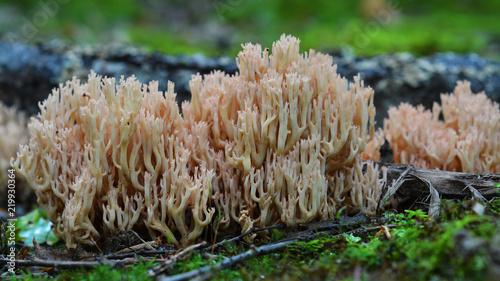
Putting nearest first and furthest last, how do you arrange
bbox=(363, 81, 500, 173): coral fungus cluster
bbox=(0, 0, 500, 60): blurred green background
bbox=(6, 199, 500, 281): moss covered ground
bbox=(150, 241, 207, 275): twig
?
bbox=(6, 199, 500, 281): moss covered ground → bbox=(150, 241, 207, 275): twig → bbox=(363, 81, 500, 173): coral fungus cluster → bbox=(0, 0, 500, 60): blurred green background

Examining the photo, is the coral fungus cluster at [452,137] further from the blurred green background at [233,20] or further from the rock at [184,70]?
the blurred green background at [233,20]

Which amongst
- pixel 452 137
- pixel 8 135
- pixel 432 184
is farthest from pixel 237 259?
pixel 8 135

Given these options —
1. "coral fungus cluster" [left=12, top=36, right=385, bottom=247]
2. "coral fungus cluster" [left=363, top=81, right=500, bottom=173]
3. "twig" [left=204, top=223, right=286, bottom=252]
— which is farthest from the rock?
"twig" [left=204, top=223, right=286, bottom=252]

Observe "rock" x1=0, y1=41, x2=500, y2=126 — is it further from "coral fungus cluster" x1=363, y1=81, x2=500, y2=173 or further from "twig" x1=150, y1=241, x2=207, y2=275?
"twig" x1=150, y1=241, x2=207, y2=275

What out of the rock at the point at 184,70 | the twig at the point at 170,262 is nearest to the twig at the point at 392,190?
the twig at the point at 170,262

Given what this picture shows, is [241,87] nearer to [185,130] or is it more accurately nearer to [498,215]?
[185,130]
